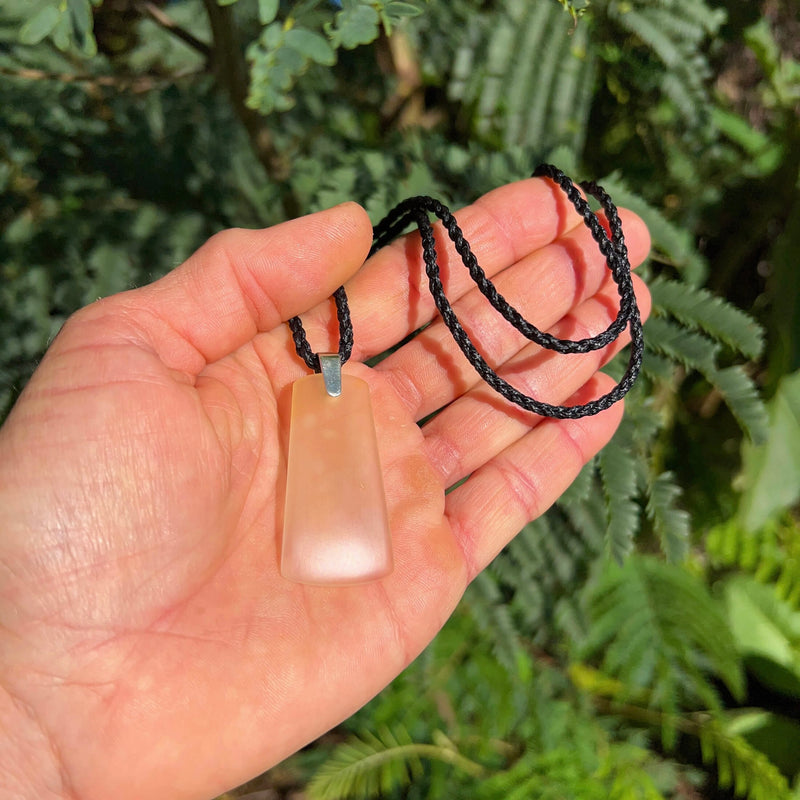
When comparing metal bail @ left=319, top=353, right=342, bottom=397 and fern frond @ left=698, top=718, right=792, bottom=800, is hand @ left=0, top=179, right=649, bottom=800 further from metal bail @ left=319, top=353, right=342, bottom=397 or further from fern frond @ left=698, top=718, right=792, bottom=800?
fern frond @ left=698, top=718, right=792, bottom=800

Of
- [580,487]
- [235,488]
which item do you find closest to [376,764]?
[580,487]

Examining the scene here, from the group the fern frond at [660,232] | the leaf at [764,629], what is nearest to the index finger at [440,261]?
the fern frond at [660,232]

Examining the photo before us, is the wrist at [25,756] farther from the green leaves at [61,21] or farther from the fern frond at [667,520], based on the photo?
the fern frond at [667,520]

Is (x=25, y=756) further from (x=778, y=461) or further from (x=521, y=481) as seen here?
(x=778, y=461)

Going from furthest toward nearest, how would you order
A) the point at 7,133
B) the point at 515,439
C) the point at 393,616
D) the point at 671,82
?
the point at 7,133 < the point at 671,82 < the point at 515,439 < the point at 393,616

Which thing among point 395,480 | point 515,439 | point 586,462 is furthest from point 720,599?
point 395,480

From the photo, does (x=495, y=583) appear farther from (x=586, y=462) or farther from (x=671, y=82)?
(x=671, y=82)

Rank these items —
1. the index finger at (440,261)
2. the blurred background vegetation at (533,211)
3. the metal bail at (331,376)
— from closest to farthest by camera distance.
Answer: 1. the metal bail at (331,376)
2. the index finger at (440,261)
3. the blurred background vegetation at (533,211)
